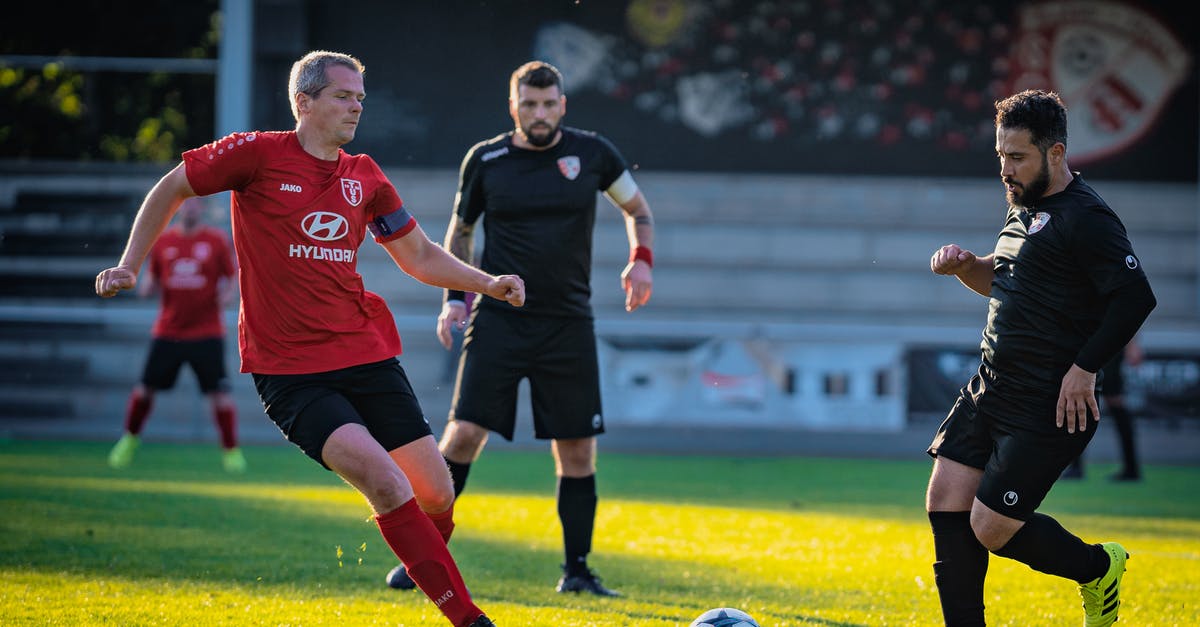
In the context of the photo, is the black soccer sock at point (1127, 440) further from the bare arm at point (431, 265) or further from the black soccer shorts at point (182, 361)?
the bare arm at point (431, 265)

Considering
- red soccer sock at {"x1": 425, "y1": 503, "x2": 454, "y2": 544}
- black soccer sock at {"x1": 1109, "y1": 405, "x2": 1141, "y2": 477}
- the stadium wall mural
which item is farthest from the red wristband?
the stadium wall mural

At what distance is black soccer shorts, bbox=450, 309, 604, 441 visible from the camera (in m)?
6.57

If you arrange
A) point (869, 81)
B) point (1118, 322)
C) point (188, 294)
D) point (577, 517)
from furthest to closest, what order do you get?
1. point (869, 81)
2. point (188, 294)
3. point (577, 517)
4. point (1118, 322)

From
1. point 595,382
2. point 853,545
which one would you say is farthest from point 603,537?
point 595,382

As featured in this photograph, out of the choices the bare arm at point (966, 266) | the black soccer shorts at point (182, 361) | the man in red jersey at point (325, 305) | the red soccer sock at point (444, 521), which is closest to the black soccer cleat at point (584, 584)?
the red soccer sock at point (444, 521)

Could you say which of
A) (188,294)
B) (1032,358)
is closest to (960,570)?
(1032,358)

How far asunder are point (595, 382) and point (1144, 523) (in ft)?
17.8

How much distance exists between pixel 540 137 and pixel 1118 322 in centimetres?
295

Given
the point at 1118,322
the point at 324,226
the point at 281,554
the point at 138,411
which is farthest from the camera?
the point at 138,411

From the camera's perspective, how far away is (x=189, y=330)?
39.1ft

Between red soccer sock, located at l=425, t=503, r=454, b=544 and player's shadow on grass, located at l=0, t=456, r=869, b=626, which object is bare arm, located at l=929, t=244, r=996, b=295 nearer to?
player's shadow on grass, located at l=0, t=456, r=869, b=626

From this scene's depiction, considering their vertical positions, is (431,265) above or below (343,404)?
above

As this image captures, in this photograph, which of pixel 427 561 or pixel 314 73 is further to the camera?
pixel 314 73

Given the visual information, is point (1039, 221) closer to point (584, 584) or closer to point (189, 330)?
point (584, 584)
